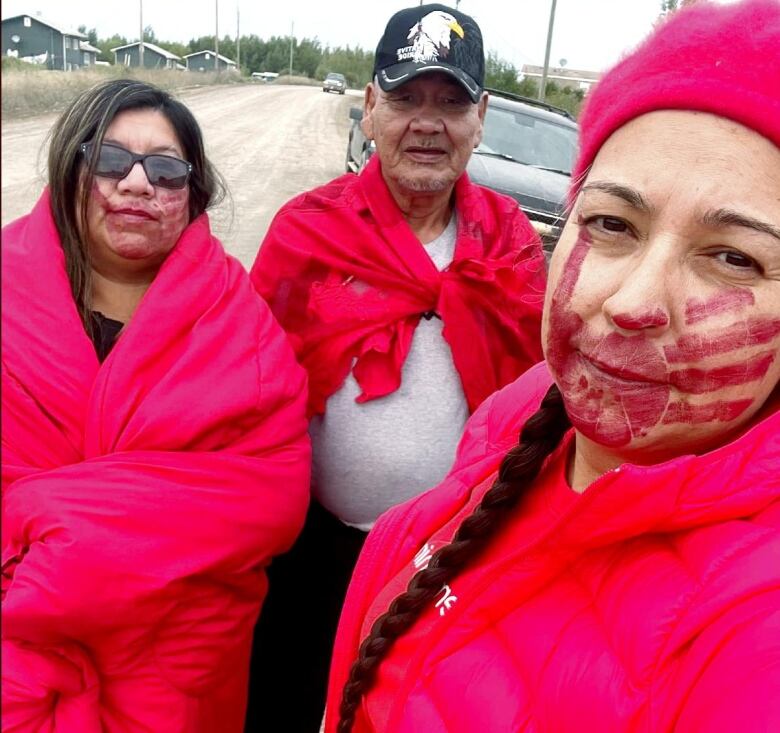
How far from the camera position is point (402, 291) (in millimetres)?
2096

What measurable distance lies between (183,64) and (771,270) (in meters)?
2.26

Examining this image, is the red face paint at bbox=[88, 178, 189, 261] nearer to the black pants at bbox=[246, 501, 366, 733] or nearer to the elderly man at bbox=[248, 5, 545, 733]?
the elderly man at bbox=[248, 5, 545, 733]

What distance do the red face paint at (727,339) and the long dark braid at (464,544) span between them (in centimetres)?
37

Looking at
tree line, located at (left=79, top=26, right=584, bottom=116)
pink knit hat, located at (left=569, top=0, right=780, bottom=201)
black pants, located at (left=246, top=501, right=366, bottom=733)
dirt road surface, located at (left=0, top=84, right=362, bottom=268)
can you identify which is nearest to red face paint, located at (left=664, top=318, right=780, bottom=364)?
pink knit hat, located at (left=569, top=0, right=780, bottom=201)

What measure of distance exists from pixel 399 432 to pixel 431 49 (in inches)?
43.7

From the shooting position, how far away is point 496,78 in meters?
18.1

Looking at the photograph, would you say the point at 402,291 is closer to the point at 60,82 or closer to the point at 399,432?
the point at 399,432

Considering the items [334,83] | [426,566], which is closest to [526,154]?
[426,566]

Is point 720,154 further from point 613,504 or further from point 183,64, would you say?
point 183,64

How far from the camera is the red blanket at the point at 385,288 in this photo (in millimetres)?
2064

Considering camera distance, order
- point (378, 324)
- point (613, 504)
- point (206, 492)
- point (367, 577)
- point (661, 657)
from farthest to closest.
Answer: point (378, 324), point (206, 492), point (367, 577), point (613, 504), point (661, 657)

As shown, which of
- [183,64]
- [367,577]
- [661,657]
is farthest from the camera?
[183,64]

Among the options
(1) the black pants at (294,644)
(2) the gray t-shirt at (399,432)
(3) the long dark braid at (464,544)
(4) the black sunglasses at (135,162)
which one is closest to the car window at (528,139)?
(2) the gray t-shirt at (399,432)

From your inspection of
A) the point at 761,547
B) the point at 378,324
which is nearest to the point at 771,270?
the point at 761,547
